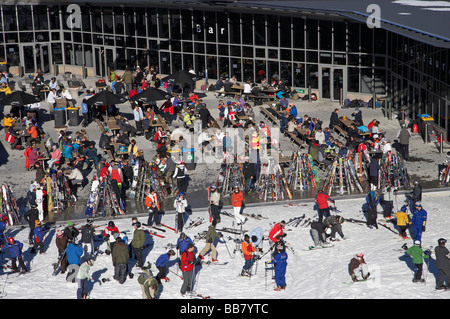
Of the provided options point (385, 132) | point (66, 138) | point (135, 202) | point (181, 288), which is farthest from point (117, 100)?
point (181, 288)

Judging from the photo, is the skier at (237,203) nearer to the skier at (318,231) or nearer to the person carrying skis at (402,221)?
→ the skier at (318,231)

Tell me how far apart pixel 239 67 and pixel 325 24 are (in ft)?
18.7

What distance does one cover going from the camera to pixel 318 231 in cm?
2405

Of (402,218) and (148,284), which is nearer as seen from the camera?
(148,284)

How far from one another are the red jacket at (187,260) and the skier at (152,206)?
4615mm

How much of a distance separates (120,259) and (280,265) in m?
4.04

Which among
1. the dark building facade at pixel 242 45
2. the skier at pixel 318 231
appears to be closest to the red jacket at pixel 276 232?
the skier at pixel 318 231

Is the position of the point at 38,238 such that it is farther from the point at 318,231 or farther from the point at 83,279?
the point at 318,231

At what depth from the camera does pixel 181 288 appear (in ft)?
70.5

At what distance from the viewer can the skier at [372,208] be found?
2530 centimetres

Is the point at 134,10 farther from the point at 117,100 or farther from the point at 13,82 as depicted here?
the point at 117,100

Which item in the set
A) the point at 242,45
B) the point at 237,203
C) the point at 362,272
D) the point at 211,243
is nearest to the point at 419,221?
the point at 362,272
